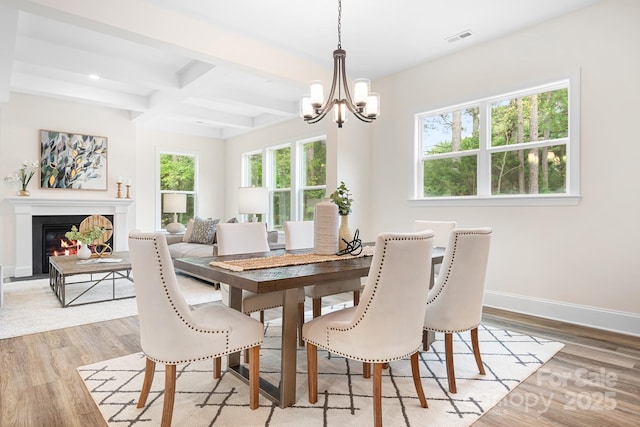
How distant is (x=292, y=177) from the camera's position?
687 centimetres

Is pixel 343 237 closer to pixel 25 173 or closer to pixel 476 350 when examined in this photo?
pixel 476 350

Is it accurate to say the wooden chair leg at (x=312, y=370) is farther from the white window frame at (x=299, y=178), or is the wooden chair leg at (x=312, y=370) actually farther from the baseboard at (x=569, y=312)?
the white window frame at (x=299, y=178)

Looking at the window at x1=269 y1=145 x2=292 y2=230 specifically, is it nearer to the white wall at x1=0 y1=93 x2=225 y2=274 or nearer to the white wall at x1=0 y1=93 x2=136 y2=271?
the white wall at x1=0 y1=93 x2=225 y2=274

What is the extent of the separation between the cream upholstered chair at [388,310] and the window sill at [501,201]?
93.7 inches

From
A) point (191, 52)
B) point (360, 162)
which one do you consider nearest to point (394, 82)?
point (360, 162)

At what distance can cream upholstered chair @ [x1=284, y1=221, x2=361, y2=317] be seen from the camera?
2852 millimetres

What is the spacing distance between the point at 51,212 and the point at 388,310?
620 cm

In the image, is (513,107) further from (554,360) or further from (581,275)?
(554,360)

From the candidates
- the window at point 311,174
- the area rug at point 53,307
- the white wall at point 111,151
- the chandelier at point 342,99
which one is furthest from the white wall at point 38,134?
the chandelier at point 342,99

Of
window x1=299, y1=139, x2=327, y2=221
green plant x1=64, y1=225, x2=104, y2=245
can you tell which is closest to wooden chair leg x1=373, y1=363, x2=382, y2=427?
green plant x1=64, y1=225, x2=104, y2=245

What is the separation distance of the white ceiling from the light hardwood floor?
2521mm

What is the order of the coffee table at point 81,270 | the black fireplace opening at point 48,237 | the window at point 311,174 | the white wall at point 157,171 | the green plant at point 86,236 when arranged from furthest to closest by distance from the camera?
the white wall at point 157,171 < the window at point 311,174 < the black fireplace opening at point 48,237 < the green plant at point 86,236 < the coffee table at point 81,270

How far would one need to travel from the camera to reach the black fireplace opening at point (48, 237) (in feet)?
19.0

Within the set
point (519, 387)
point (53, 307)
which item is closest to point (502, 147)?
point (519, 387)
